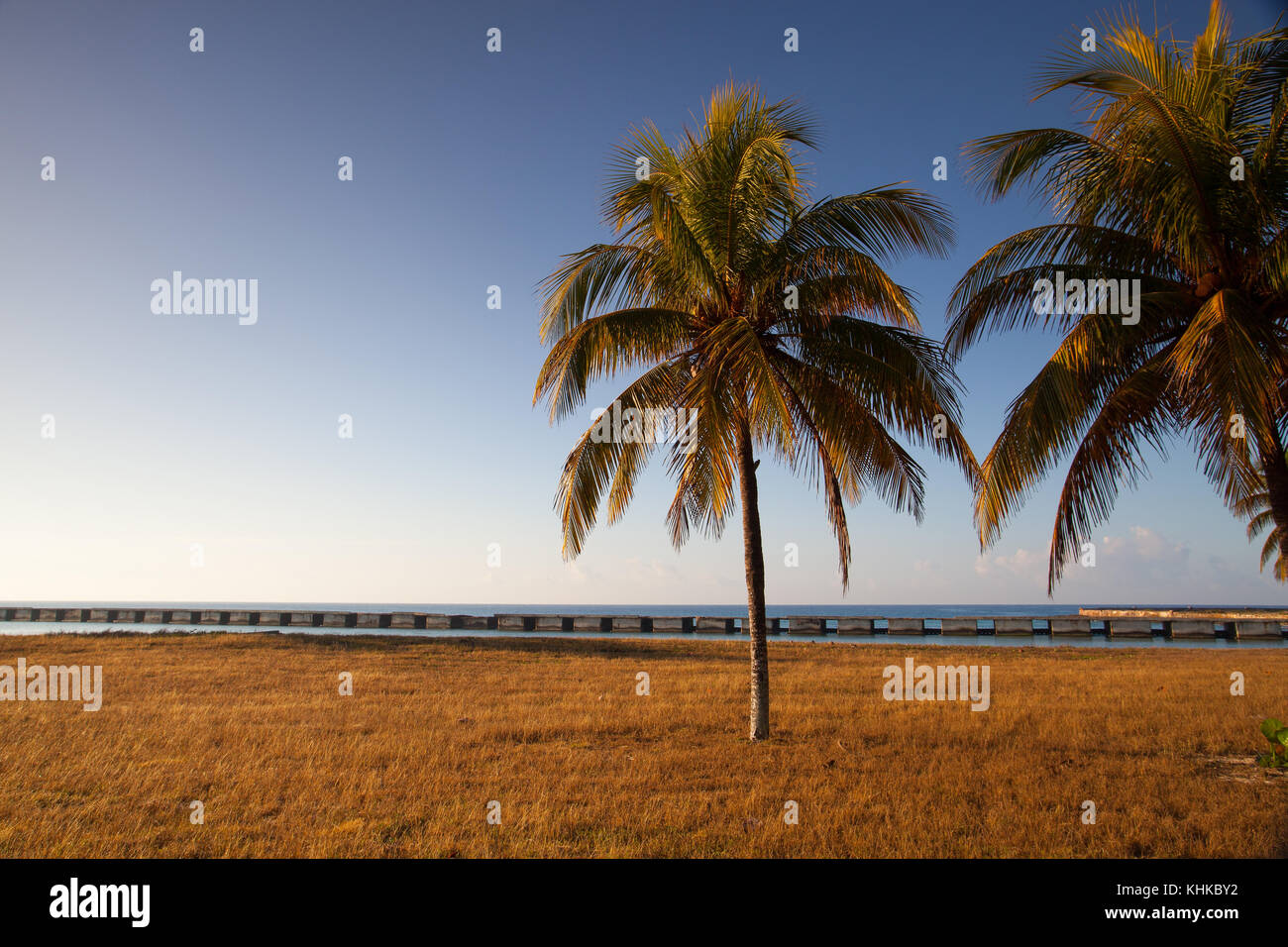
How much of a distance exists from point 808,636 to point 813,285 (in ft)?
123

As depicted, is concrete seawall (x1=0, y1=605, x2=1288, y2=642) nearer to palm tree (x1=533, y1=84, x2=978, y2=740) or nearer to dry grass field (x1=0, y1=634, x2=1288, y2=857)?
dry grass field (x1=0, y1=634, x2=1288, y2=857)

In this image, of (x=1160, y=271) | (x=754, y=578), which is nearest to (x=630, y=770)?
(x=754, y=578)

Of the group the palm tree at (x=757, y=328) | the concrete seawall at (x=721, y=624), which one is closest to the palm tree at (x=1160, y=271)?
the palm tree at (x=757, y=328)

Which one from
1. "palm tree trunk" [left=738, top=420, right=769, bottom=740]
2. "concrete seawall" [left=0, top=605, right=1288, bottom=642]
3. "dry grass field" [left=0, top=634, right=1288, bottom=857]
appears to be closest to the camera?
"dry grass field" [left=0, top=634, right=1288, bottom=857]

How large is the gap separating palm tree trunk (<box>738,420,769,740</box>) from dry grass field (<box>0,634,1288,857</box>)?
1.69ft

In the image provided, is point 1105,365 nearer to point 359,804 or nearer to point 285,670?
point 359,804

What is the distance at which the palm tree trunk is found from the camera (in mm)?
11133

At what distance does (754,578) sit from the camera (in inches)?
440

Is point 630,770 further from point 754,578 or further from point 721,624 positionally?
point 721,624

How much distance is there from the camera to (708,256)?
11328mm

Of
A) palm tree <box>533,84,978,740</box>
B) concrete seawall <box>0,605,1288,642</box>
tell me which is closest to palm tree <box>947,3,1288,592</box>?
palm tree <box>533,84,978,740</box>

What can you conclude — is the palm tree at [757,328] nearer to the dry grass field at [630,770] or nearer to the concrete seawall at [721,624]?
the dry grass field at [630,770]
